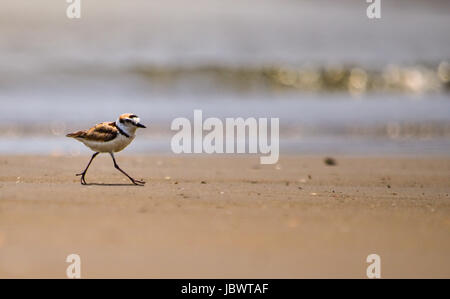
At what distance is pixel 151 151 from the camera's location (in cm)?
1251

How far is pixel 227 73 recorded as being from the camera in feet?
81.0

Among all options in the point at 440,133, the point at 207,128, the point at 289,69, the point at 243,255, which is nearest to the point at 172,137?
the point at 207,128

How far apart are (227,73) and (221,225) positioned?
60.5 feet

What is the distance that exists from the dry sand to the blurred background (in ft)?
13.0

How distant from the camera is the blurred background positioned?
15.1 metres

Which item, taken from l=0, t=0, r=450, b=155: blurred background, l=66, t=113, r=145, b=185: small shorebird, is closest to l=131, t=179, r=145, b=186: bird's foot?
l=66, t=113, r=145, b=185: small shorebird

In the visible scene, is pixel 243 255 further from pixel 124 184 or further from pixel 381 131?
pixel 381 131

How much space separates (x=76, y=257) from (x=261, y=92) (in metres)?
17.6

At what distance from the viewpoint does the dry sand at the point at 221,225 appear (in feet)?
18.3

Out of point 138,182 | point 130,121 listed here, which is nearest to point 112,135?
point 130,121

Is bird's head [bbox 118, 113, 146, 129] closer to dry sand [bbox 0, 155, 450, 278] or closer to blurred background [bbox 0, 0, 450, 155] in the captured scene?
dry sand [bbox 0, 155, 450, 278]

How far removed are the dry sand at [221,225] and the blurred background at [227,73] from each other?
3949mm
